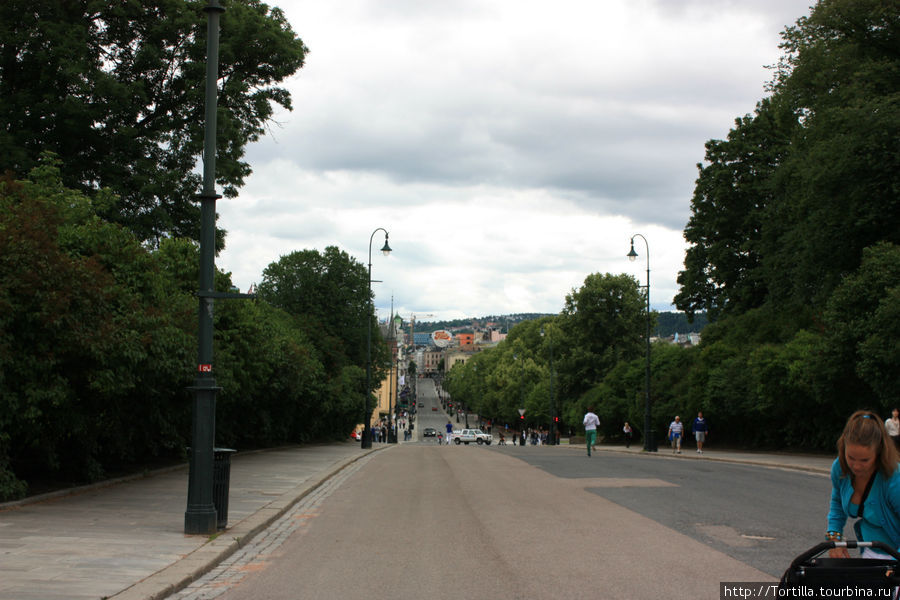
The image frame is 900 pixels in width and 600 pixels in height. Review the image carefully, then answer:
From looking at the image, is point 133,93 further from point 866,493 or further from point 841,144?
point 866,493

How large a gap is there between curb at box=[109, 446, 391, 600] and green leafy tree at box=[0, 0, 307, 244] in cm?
1345

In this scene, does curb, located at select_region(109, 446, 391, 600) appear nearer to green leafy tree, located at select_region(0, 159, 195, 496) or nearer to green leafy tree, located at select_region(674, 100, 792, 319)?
green leafy tree, located at select_region(0, 159, 195, 496)

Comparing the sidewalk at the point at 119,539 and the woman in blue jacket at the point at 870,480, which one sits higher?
the woman in blue jacket at the point at 870,480

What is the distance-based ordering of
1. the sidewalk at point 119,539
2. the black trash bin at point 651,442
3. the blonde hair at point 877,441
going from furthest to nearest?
the black trash bin at point 651,442 → the sidewalk at point 119,539 → the blonde hair at point 877,441

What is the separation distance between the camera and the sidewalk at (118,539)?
7137mm

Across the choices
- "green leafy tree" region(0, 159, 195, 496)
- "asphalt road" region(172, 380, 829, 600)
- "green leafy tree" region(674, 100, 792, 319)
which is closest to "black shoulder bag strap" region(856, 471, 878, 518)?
"asphalt road" region(172, 380, 829, 600)

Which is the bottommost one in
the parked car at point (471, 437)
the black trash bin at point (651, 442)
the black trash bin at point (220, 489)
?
the parked car at point (471, 437)

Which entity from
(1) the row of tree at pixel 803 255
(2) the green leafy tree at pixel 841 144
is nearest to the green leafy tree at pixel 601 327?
(1) the row of tree at pixel 803 255

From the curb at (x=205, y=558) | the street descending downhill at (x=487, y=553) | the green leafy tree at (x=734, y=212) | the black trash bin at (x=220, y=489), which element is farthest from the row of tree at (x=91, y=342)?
the green leafy tree at (x=734, y=212)

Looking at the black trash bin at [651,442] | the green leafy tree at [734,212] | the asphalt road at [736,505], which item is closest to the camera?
the asphalt road at [736,505]

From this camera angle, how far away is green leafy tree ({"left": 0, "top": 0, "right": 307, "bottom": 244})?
23.8 m

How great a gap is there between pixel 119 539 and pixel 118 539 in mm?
12

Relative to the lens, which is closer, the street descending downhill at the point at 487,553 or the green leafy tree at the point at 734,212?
the street descending downhill at the point at 487,553

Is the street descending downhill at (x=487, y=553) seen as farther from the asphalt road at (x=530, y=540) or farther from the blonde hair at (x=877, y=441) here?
the blonde hair at (x=877, y=441)
